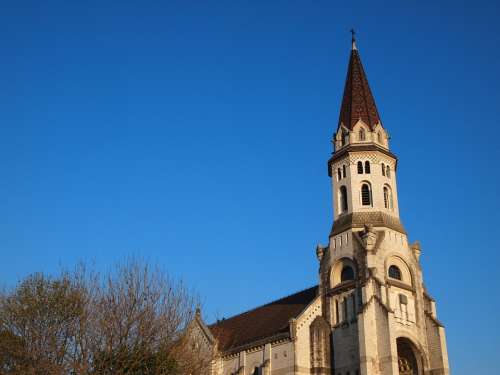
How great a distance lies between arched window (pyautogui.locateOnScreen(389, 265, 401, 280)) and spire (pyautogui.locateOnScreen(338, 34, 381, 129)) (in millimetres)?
15008

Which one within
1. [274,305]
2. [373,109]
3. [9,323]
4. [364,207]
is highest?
[373,109]

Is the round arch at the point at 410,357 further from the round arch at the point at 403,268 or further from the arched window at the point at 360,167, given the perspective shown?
the arched window at the point at 360,167

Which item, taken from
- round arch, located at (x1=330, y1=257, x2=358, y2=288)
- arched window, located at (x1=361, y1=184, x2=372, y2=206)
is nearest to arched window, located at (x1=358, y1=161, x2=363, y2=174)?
arched window, located at (x1=361, y1=184, x2=372, y2=206)

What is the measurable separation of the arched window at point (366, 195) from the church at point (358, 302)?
0.10 metres

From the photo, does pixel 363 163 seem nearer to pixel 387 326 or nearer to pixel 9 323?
pixel 387 326

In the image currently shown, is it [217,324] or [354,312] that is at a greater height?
[217,324]

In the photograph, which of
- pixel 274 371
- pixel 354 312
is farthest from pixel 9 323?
pixel 354 312

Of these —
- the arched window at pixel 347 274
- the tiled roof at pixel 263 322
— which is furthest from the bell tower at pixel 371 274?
the tiled roof at pixel 263 322

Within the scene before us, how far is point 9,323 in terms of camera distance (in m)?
46.4

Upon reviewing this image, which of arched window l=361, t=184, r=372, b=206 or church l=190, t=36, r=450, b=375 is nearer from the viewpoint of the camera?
church l=190, t=36, r=450, b=375

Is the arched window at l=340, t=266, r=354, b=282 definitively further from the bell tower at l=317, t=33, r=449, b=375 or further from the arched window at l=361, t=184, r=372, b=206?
the arched window at l=361, t=184, r=372, b=206

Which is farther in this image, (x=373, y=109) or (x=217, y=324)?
(x=217, y=324)

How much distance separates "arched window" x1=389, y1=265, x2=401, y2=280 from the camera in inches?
2244

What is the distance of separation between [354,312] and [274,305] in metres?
16.0
